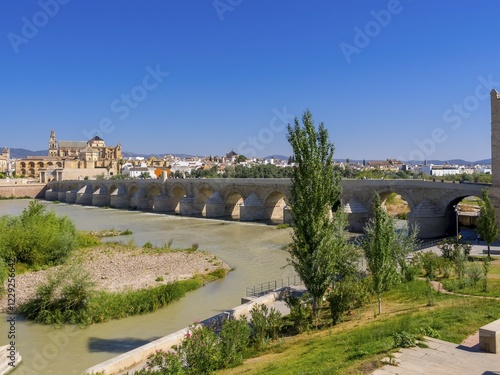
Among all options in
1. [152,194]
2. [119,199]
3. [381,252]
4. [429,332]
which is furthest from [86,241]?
[119,199]

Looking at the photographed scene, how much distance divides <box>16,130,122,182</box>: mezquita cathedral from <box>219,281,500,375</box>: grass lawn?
6752 centimetres

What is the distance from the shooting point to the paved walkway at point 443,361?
5066 millimetres

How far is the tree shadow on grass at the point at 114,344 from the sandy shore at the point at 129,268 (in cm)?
310

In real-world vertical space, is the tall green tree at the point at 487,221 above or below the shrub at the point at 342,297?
above

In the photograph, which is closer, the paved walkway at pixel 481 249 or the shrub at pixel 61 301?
the shrub at pixel 61 301

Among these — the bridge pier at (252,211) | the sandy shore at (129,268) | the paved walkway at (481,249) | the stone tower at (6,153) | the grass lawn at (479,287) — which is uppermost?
the stone tower at (6,153)

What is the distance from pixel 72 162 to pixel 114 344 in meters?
78.3

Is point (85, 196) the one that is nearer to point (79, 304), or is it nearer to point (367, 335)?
point (79, 304)

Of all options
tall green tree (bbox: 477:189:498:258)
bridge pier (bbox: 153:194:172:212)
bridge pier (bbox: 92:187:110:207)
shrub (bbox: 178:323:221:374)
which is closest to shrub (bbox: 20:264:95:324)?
shrub (bbox: 178:323:221:374)

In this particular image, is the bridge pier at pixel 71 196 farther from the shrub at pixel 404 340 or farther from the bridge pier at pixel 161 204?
the shrub at pixel 404 340

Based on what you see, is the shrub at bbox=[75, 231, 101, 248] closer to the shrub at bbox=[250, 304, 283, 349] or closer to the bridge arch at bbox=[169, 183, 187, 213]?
the shrub at bbox=[250, 304, 283, 349]

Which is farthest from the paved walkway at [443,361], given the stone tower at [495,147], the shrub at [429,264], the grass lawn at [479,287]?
the stone tower at [495,147]

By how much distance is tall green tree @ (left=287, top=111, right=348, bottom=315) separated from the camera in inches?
313

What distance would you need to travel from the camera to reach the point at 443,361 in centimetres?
538
